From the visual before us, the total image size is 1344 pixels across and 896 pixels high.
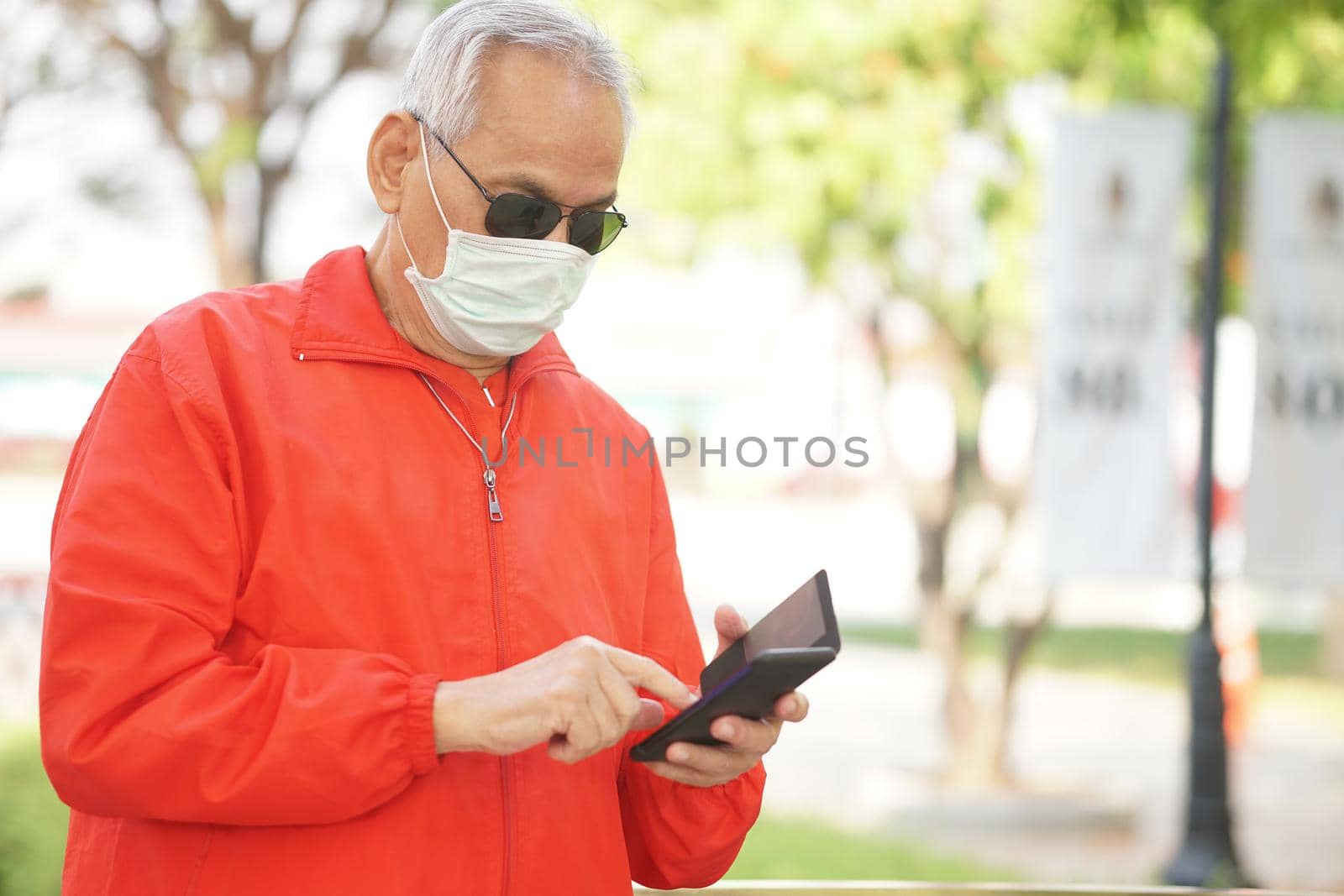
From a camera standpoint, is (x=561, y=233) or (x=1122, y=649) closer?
(x=561, y=233)

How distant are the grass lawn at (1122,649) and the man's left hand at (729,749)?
16697 millimetres

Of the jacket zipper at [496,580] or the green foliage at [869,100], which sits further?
the green foliage at [869,100]

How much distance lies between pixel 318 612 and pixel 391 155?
65cm

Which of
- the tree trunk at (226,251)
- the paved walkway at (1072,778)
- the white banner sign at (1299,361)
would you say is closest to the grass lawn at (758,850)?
the paved walkway at (1072,778)

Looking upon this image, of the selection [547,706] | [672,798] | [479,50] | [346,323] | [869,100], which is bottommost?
[672,798]

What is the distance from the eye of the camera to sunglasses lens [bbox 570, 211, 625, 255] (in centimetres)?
188

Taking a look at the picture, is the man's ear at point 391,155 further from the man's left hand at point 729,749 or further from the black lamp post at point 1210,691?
the black lamp post at point 1210,691

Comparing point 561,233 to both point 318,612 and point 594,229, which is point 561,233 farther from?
point 318,612

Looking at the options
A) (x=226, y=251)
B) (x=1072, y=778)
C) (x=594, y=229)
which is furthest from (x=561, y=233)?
(x=1072, y=778)

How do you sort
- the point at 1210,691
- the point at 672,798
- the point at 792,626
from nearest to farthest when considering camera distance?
the point at 792,626
the point at 672,798
the point at 1210,691

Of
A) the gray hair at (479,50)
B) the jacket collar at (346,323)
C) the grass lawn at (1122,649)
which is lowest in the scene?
the grass lawn at (1122,649)

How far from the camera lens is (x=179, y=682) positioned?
4.86 ft

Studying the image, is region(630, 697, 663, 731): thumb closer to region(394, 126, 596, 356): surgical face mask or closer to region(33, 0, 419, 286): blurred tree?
region(394, 126, 596, 356): surgical face mask

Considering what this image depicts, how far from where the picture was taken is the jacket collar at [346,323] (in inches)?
68.1
